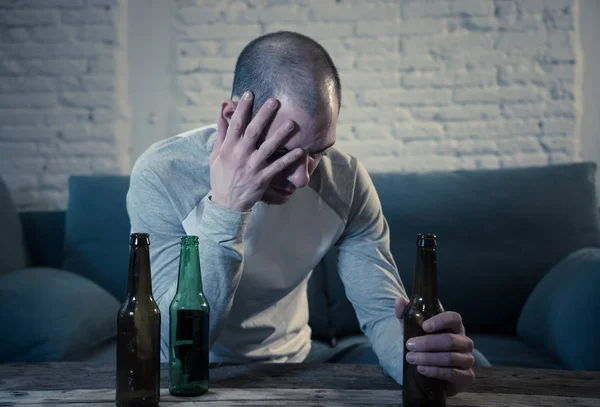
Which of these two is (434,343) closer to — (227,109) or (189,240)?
(189,240)

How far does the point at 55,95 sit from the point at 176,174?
181 cm

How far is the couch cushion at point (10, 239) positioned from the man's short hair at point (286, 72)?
125 cm

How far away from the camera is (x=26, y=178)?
9.42 feet

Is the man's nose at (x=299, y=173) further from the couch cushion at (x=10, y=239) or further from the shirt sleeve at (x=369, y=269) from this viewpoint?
the couch cushion at (x=10, y=239)

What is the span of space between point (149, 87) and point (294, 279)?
1800 millimetres

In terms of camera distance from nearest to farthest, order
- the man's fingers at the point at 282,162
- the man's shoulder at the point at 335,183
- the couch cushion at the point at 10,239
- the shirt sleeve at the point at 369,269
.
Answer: the man's fingers at the point at 282,162
the shirt sleeve at the point at 369,269
the man's shoulder at the point at 335,183
the couch cushion at the point at 10,239

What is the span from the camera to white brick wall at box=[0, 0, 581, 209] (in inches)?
109

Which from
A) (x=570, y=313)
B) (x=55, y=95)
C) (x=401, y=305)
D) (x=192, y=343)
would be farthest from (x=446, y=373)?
(x=55, y=95)

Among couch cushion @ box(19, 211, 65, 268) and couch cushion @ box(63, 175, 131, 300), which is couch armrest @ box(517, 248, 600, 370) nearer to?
couch cushion @ box(63, 175, 131, 300)

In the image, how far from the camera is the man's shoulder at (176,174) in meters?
1.32

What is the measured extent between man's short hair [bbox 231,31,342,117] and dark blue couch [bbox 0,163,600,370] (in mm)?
A: 1073

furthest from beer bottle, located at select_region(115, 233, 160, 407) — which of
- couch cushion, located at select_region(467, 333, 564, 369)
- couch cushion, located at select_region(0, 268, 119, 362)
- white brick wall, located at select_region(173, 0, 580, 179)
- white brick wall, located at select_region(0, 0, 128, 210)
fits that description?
white brick wall, located at select_region(0, 0, 128, 210)

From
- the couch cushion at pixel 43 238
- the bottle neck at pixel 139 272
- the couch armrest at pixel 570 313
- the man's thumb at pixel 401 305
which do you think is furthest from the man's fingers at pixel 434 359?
the couch cushion at pixel 43 238

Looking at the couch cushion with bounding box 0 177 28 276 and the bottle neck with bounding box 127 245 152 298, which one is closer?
the bottle neck with bounding box 127 245 152 298
